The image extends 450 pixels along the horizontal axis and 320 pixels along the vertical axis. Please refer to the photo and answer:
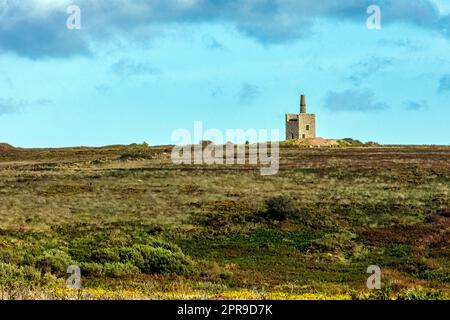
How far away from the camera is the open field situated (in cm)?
1805

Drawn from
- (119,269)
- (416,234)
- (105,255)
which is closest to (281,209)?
(416,234)

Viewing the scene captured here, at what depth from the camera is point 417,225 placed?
32.5m

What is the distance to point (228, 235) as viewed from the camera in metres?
30.4

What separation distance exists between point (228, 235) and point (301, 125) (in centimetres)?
10116

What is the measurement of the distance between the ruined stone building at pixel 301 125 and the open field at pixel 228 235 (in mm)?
69348

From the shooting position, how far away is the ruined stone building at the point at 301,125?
129750 mm

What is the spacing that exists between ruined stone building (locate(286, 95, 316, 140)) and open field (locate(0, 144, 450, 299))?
228ft

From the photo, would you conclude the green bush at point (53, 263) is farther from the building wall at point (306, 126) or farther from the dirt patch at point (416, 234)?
the building wall at point (306, 126)

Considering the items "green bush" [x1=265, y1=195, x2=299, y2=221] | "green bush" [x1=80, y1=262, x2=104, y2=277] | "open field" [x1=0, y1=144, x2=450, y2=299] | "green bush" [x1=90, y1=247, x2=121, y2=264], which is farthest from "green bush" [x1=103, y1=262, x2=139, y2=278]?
"green bush" [x1=265, y1=195, x2=299, y2=221]

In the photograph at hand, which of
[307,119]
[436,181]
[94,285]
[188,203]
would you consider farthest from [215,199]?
[307,119]

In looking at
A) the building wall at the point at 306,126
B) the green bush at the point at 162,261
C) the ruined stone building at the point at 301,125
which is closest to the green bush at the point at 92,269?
the green bush at the point at 162,261

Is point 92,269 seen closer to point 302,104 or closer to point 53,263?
point 53,263

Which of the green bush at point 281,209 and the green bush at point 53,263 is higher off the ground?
the green bush at point 281,209
